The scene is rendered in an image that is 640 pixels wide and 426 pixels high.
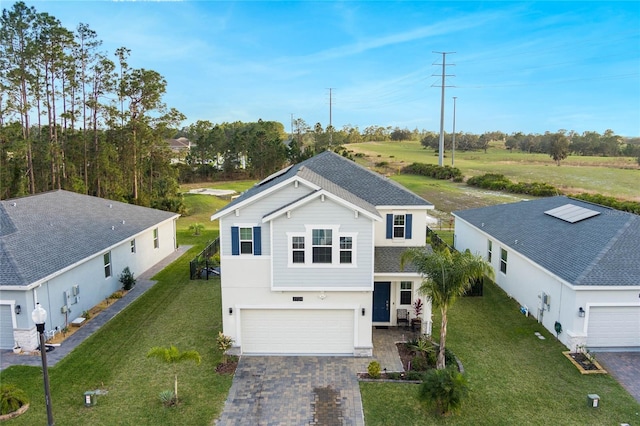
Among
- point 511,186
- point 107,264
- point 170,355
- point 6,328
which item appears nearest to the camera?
point 170,355

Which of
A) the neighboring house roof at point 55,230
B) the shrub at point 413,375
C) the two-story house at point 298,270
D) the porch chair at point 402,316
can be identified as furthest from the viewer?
the porch chair at point 402,316

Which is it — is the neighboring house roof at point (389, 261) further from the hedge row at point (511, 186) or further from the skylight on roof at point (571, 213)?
the hedge row at point (511, 186)

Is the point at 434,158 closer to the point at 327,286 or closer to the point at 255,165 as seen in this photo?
the point at 255,165

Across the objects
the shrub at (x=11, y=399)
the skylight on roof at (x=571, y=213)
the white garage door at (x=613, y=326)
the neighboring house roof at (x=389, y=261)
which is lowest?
the shrub at (x=11, y=399)

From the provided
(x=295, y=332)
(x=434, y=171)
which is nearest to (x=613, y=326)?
(x=295, y=332)

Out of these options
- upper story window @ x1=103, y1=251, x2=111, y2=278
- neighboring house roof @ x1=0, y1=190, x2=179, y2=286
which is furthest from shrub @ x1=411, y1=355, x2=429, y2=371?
upper story window @ x1=103, y1=251, x2=111, y2=278

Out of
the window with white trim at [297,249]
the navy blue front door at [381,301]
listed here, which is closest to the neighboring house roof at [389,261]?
the navy blue front door at [381,301]

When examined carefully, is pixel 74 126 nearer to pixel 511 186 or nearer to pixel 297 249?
pixel 297 249

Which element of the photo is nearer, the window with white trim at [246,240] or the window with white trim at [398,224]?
the window with white trim at [246,240]
